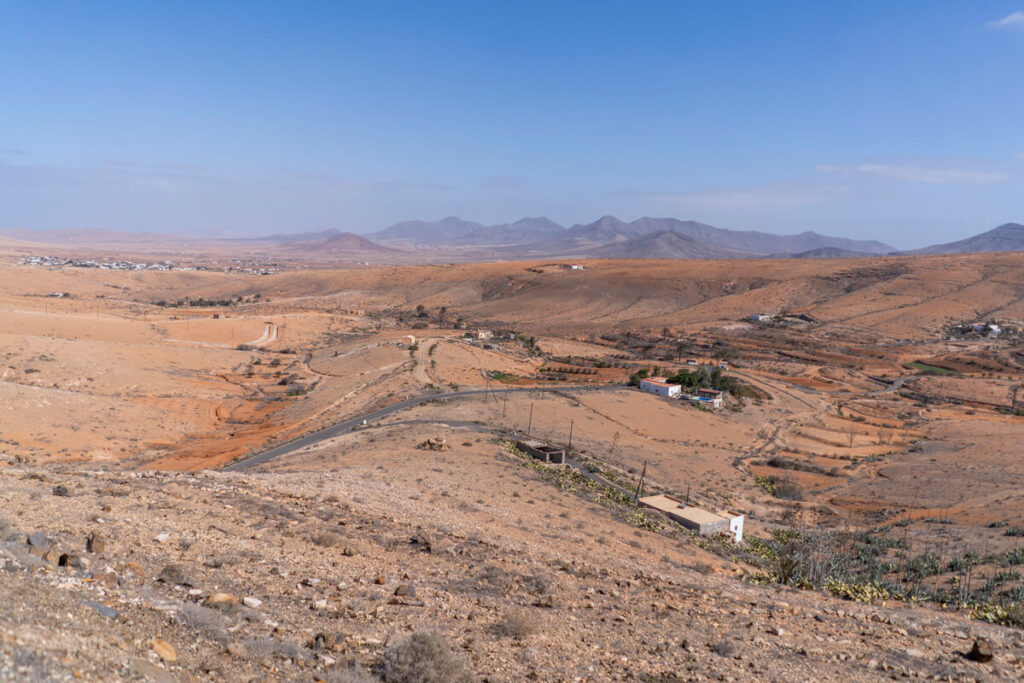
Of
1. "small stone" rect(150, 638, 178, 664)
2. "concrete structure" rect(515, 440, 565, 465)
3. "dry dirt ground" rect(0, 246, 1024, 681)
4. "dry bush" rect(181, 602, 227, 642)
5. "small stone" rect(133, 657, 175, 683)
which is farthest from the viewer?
"concrete structure" rect(515, 440, 565, 465)

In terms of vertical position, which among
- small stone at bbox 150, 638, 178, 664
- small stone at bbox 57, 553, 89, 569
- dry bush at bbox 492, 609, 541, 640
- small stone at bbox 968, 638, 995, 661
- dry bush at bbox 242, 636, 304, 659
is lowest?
small stone at bbox 968, 638, 995, 661

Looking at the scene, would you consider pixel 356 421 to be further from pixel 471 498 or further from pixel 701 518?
pixel 701 518

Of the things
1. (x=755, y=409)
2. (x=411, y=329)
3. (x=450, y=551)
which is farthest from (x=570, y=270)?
(x=450, y=551)

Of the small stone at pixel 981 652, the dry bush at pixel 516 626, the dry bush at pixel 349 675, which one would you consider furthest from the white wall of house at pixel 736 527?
the dry bush at pixel 349 675

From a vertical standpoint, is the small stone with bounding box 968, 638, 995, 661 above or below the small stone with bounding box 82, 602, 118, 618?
below

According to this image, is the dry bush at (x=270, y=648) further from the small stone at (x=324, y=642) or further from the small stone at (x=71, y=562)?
the small stone at (x=71, y=562)

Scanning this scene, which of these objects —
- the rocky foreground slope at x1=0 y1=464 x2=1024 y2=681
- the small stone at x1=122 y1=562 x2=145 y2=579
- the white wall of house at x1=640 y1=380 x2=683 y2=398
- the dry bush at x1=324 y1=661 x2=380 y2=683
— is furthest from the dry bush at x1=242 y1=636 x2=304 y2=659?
the white wall of house at x1=640 y1=380 x2=683 y2=398

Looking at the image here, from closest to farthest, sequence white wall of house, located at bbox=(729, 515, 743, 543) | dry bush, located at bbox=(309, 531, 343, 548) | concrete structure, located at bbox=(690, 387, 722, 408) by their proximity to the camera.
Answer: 1. dry bush, located at bbox=(309, 531, 343, 548)
2. white wall of house, located at bbox=(729, 515, 743, 543)
3. concrete structure, located at bbox=(690, 387, 722, 408)

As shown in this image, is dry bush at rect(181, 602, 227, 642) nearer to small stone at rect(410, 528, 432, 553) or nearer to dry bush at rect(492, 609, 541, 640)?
dry bush at rect(492, 609, 541, 640)

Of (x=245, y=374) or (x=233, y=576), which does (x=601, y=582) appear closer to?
(x=233, y=576)
